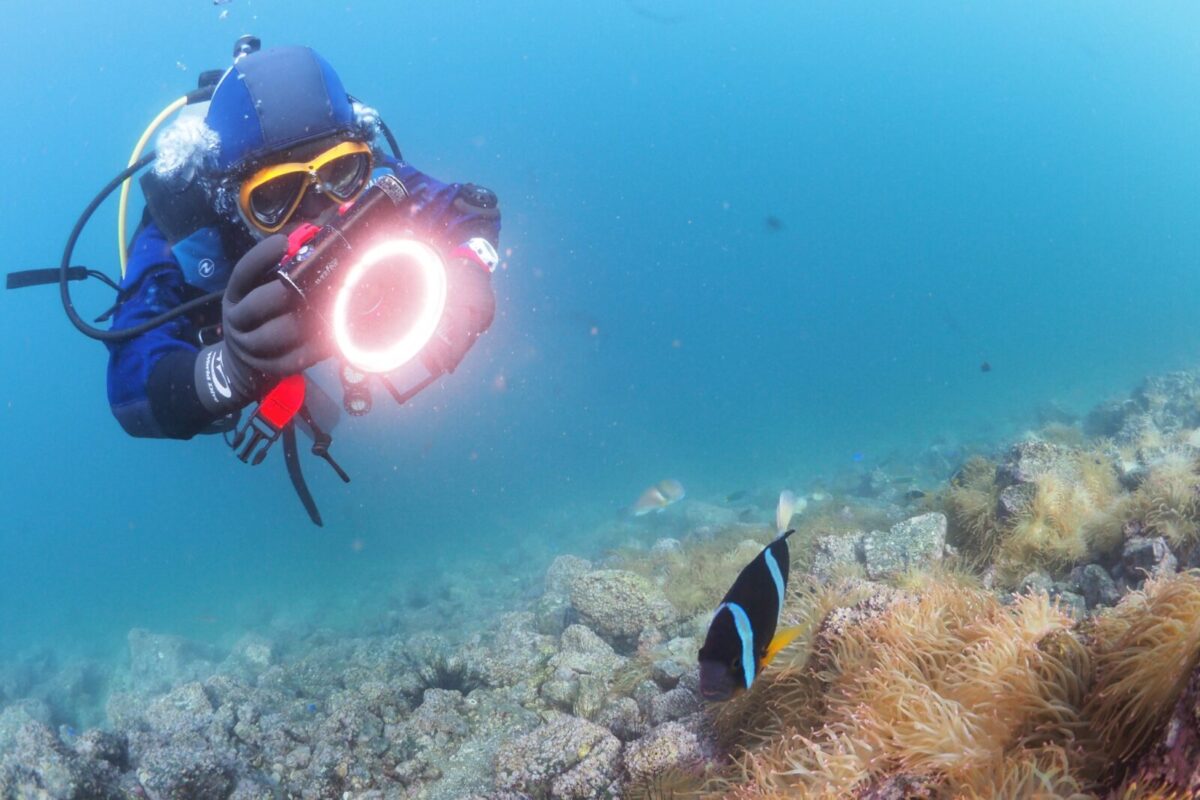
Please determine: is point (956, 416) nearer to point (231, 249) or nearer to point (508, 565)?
point (508, 565)

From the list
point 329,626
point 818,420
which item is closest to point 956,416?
point 818,420

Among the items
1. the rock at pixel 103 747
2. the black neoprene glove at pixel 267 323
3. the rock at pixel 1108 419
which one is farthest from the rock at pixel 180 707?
the rock at pixel 1108 419

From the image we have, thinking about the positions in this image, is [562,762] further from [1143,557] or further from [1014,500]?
[1014,500]

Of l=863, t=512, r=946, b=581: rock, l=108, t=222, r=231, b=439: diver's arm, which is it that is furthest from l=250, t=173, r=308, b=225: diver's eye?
l=863, t=512, r=946, b=581: rock

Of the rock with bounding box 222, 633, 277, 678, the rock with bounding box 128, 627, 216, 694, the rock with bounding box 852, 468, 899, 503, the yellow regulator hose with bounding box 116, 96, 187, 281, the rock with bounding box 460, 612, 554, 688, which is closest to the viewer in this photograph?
the yellow regulator hose with bounding box 116, 96, 187, 281

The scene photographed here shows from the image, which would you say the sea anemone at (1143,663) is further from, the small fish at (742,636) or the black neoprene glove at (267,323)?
the black neoprene glove at (267,323)

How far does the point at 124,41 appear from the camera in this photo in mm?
73688

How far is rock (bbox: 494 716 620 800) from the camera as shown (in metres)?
2.65

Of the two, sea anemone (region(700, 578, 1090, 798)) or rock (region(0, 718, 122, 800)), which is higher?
rock (region(0, 718, 122, 800))

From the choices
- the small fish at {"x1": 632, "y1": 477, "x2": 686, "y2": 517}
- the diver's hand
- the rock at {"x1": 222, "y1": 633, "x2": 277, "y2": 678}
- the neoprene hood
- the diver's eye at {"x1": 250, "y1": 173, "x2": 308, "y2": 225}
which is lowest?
the rock at {"x1": 222, "y1": 633, "x2": 277, "y2": 678}

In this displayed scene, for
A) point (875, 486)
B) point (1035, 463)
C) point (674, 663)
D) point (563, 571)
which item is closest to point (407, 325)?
point (674, 663)

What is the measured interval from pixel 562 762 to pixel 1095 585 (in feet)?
9.88

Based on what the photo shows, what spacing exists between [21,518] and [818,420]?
8449cm

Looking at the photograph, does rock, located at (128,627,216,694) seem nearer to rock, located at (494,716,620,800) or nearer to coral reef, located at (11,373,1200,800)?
coral reef, located at (11,373,1200,800)
